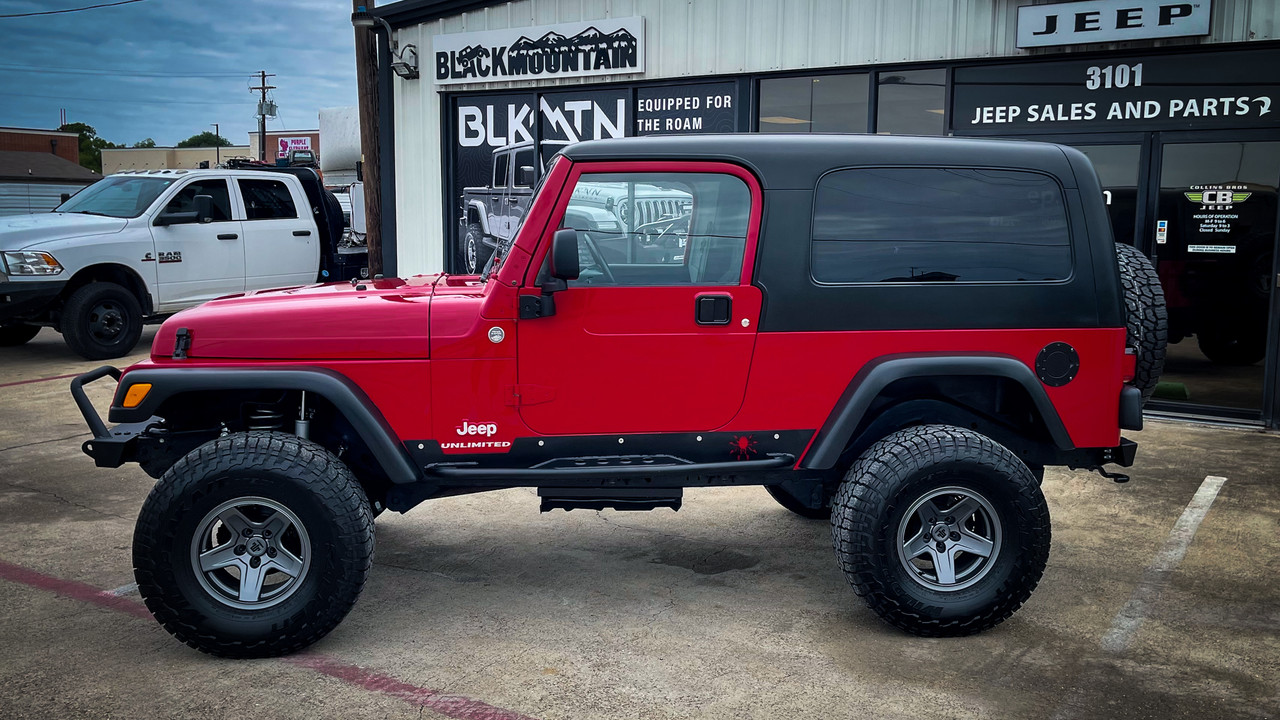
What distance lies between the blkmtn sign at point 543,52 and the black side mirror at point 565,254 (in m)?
7.25

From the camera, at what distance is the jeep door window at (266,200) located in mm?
12141

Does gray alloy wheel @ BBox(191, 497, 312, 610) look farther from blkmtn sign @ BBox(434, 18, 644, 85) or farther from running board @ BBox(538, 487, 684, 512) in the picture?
blkmtn sign @ BBox(434, 18, 644, 85)

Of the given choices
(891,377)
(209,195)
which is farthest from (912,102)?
(209,195)

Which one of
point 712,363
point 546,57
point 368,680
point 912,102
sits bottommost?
point 368,680

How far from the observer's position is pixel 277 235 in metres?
12.3

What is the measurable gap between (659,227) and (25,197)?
32774 millimetres

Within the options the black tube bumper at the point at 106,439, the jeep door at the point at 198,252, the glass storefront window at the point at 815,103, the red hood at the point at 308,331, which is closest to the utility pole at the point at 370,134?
the jeep door at the point at 198,252

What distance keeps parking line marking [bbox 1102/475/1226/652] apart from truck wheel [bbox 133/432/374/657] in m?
3.05

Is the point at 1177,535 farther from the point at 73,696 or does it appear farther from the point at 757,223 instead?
the point at 73,696

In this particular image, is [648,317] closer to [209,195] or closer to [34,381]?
[34,381]

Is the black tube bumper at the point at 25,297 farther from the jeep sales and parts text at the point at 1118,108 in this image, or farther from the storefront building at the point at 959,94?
the jeep sales and parts text at the point at 1118,108

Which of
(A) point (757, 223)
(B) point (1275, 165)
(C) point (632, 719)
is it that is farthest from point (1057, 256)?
(B) point (1275, 165)

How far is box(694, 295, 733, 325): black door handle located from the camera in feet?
13.7

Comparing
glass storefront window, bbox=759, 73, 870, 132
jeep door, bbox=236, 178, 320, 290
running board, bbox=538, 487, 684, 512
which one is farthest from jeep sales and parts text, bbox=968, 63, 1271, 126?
jeep door, bbox=236, 178, 320, 290
